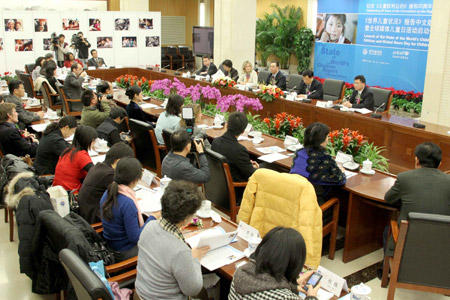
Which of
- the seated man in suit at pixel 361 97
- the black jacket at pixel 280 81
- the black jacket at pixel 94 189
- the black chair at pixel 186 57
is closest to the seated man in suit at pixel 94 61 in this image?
the black jacket at pixel 280 81

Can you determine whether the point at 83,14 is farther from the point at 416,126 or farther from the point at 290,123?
the point at 416,126

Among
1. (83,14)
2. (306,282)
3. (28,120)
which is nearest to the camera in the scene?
(306,282)

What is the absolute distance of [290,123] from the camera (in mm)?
5391

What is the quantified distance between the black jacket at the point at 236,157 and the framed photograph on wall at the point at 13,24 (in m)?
8.16

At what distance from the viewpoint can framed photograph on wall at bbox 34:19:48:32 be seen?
10.7m

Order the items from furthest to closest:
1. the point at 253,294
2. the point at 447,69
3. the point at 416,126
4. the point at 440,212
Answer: the point at 447,69, the point at 416,126, the point at 440,212, the point at 253,294

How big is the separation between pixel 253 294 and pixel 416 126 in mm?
3988

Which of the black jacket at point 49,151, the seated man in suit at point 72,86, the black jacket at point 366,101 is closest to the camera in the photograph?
the black jacket at point 49,151

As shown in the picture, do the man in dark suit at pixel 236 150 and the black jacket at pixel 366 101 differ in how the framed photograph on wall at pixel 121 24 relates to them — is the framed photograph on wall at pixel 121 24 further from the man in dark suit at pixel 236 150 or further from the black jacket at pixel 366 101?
the man in dark suit at pixel 236 150

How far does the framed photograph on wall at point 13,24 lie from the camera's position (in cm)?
1028

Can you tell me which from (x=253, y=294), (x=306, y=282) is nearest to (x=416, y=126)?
(x=306, y=282)

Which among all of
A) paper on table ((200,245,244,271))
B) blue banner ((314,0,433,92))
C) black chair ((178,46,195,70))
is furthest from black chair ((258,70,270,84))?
black chair ((178,46,195,70))

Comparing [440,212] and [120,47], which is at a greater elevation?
[120,47]

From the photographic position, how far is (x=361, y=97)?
6742 millimetres
